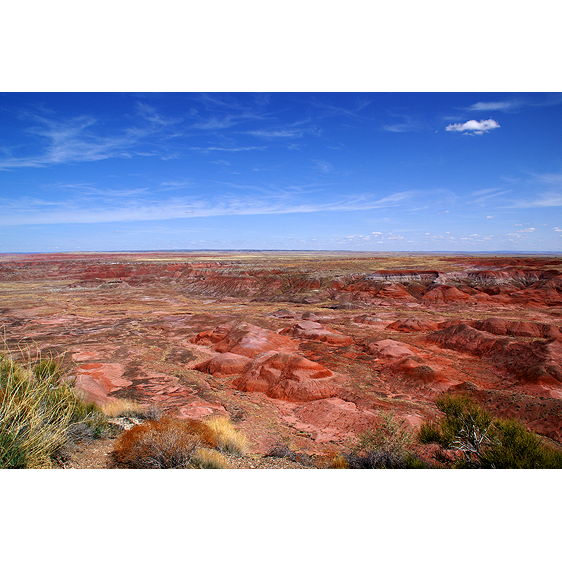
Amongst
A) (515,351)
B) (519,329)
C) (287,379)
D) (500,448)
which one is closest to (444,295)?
(519,329)

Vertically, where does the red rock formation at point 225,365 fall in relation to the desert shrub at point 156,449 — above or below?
below

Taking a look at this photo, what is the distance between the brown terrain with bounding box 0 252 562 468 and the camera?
49.6 ft

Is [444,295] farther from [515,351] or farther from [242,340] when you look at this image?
[242,340]

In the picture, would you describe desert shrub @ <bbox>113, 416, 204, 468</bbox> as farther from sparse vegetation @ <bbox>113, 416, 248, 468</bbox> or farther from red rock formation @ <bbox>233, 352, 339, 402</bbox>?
red rock formation @ <bbox>233, 352, 339, 402</bbox>

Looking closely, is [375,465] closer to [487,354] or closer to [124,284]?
[487,354]

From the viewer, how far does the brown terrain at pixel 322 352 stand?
49.6 feet

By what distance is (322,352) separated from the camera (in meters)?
25.8

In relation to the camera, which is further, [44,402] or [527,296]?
[527,296]

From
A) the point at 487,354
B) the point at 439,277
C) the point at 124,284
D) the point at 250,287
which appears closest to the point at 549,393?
the point at 487,354

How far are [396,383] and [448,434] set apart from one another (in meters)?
11.7

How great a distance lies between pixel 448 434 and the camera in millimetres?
8508

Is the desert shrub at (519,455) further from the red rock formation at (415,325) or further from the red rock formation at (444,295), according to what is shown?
the red rock formation at (444,295)

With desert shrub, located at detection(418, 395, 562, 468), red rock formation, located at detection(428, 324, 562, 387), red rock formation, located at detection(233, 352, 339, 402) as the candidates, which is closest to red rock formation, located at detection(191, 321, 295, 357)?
red rock formation, located at detection(233, 352, 339, 402)

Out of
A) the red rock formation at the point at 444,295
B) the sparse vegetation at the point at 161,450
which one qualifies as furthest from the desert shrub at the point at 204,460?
the red rock formation at the point at 444,295
